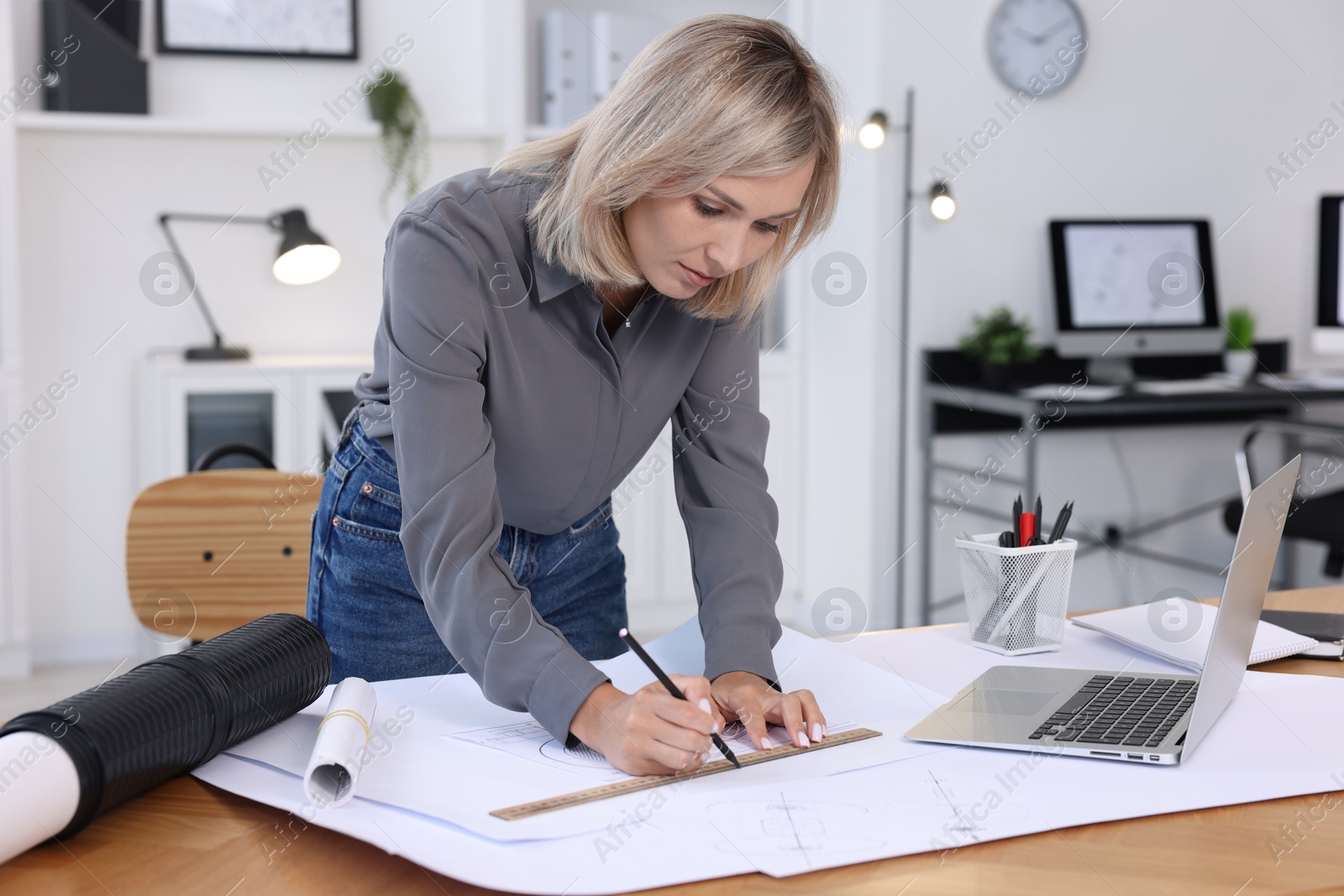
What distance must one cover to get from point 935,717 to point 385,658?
2.02 ft

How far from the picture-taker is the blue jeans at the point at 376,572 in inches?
49.6

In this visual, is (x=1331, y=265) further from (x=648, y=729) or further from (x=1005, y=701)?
(x=648, y=729)

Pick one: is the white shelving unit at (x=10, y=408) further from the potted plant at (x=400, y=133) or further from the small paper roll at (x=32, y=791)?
the small paper roll at (x=32, y=791)

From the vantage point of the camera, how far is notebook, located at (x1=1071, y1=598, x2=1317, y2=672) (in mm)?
1167

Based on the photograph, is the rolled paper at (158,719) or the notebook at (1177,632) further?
the notebook at (1177,632)

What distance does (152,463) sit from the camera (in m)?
3.05

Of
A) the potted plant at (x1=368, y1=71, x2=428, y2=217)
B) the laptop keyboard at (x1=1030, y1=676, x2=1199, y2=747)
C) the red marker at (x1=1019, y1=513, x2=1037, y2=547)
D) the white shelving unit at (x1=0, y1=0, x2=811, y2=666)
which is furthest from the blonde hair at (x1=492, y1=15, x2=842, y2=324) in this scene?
the potted plant at (x1=368, y1=71, x2=428, y2=217)

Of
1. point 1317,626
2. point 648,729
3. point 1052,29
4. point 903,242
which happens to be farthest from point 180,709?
point 1052,29

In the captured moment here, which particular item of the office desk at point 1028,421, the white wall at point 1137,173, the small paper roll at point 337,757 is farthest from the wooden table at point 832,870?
the white wall at point 1137,173

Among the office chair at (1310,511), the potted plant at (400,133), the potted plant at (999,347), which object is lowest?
the office chair at (1310,511)

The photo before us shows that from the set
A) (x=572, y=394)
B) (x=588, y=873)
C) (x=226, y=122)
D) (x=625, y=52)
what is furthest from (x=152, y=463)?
(x=588, y=873)

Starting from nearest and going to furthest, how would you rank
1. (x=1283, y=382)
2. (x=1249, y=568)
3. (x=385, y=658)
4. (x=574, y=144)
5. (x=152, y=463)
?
1. (x=1249, y=568)
2. (x=574, y=144)
3. (x=385, y=658)
4. (x=152, y=463)
5. (x=1283, y=382)

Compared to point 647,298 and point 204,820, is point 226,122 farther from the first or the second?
point 204,820

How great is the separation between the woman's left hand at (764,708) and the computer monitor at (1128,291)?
8.60ft
